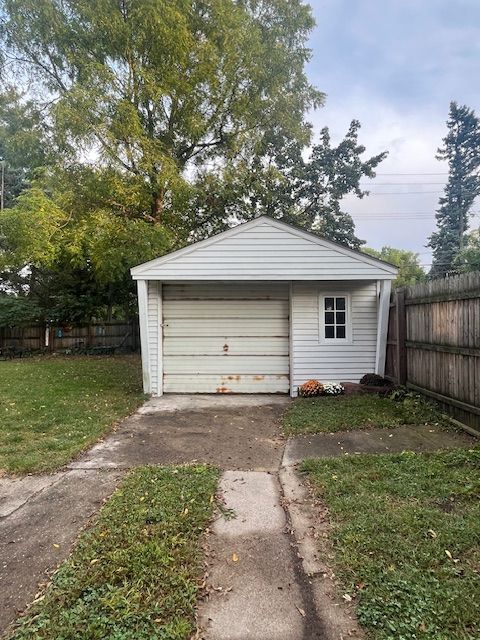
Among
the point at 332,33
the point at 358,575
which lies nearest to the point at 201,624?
the point at 358,575

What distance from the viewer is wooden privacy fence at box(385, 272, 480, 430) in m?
4.70

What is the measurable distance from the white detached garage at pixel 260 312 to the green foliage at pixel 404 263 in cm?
2901

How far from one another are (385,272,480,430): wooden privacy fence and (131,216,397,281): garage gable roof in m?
1.09

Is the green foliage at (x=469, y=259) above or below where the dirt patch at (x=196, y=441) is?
above

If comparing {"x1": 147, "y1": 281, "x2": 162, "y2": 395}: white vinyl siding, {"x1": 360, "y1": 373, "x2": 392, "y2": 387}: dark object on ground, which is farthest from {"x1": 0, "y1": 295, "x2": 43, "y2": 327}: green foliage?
{"x1": 360, "y1": 373, "x2": 392, "y2": 387}: dark object on ground

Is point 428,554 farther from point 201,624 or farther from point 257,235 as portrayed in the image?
point 257,235

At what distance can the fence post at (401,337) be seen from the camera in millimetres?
6903

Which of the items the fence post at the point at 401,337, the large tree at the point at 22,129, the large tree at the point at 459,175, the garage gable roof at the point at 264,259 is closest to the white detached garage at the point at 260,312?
the garage gable roof at the point at 264,259

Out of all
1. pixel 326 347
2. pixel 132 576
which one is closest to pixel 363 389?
pixel 326 347

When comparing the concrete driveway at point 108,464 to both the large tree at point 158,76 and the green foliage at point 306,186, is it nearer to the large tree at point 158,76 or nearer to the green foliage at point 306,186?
the large tree at point 158,76

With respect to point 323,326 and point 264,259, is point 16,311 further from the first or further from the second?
point 323,326

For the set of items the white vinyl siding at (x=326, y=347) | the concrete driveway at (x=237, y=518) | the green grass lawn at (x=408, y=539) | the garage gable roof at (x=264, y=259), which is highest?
the garage gable roof at (x=264, y=259)

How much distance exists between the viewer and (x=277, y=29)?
16.2m

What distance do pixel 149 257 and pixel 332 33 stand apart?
7.98 meters
